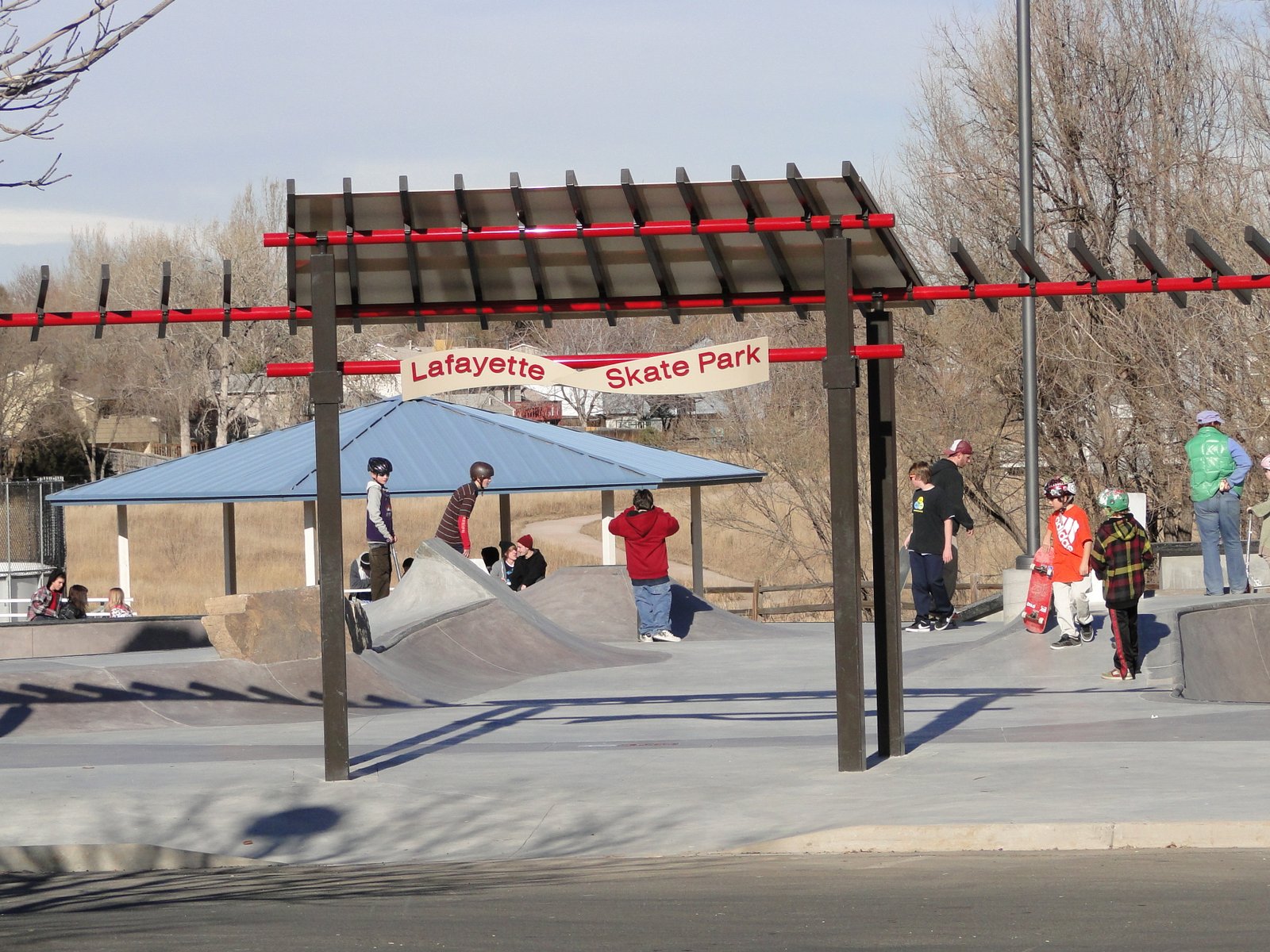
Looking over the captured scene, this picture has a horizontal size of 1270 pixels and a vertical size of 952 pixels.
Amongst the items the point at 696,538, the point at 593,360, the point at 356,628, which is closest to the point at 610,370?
the point at 593,360

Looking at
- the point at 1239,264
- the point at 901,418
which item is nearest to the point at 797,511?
the point at 901,418

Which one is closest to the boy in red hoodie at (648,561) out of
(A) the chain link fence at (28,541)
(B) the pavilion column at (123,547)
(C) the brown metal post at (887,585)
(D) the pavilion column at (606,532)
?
(D) the pavilion column at (606,532)

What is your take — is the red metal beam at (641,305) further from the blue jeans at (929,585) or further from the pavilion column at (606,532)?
the pavilion column at (606,532)

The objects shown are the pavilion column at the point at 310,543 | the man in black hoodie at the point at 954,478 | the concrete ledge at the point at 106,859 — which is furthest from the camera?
the pavilion column at the point at 310,543

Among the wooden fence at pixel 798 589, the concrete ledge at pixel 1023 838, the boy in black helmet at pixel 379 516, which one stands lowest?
the wooden fence at pixel 798 589

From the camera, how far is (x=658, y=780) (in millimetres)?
9438

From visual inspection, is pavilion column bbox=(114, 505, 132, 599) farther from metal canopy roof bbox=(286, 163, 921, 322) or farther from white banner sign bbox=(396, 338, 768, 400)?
white banner sign bbox=(396, 338, 768, 400)

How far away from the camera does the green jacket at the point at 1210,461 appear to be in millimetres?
16875

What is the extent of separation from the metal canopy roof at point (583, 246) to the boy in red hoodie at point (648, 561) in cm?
696

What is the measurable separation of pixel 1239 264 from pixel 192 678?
19.8 metres

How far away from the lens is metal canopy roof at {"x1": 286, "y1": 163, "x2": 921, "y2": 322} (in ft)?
31.4

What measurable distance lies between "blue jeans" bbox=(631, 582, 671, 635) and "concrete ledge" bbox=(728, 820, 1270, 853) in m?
10.4

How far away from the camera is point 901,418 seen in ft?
110

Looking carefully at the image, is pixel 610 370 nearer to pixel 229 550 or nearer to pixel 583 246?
pixel 583 246
